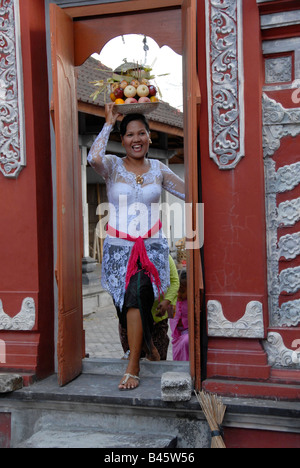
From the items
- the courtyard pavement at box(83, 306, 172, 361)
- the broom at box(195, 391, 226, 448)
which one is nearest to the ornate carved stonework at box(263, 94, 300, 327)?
the broom at box(195, 391, 226, 448)

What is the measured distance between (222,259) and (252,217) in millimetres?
369

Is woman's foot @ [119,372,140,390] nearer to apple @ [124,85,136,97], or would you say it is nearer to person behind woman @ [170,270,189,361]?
person behind woman @ [170,270,189,361]

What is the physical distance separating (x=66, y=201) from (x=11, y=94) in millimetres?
974

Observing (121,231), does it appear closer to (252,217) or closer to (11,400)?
(252,217)

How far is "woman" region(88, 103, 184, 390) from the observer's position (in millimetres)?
3867

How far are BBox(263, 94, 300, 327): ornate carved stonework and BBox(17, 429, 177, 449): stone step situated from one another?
3.73 feet

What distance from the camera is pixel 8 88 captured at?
3.97 m

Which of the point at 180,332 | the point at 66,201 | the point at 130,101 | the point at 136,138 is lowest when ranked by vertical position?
the point at 180,332

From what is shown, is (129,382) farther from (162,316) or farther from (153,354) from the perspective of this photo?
(162,316)

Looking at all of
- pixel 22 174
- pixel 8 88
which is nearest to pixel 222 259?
pixel 22 174

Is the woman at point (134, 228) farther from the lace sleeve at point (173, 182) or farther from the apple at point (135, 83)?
the apple at point (135, 83)

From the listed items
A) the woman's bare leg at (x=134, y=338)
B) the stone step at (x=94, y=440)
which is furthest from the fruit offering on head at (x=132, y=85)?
the stone step at (x=94, y=440)

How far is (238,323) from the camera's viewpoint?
3.55 meters

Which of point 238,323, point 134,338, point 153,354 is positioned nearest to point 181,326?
point 153,354
